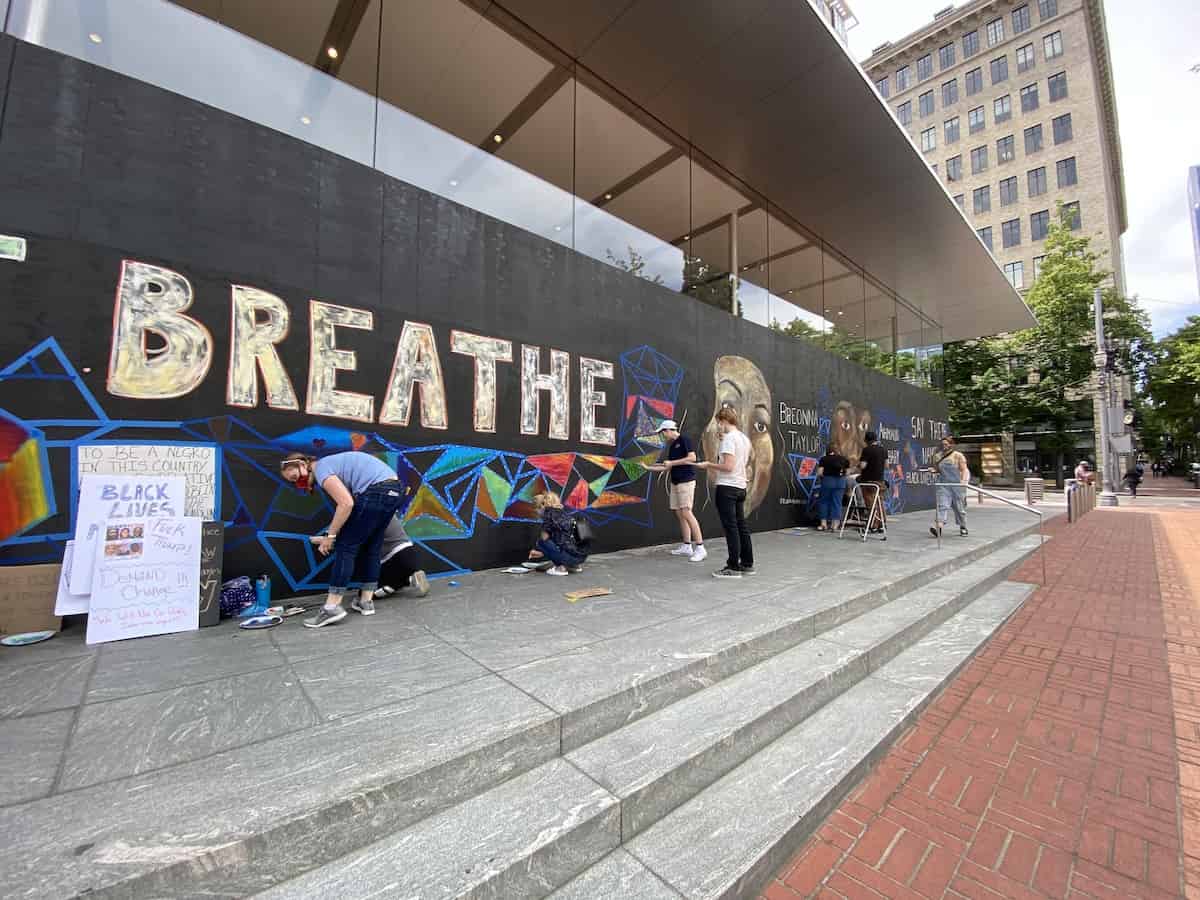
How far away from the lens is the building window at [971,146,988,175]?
3923cm

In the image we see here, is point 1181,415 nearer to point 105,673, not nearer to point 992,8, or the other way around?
point 992,8

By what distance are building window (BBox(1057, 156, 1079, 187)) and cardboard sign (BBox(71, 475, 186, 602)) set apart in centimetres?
5093

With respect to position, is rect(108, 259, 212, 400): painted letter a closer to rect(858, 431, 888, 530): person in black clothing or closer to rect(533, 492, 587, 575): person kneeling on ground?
rect(533, 492, 587, 575): person kneeling on ground

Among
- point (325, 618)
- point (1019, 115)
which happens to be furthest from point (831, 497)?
point (1019, 115)

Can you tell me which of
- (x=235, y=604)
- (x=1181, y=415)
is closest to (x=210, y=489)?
(x=235, y=604)

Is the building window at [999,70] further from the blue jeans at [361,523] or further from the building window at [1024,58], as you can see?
the blue jeans at [361,523]

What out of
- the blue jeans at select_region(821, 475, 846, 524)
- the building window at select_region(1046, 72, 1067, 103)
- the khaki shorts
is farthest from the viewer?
the building window at select_region(1046, 72, 1067, 103)

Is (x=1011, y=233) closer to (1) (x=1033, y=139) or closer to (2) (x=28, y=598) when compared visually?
(1) (x=1033, y=139)

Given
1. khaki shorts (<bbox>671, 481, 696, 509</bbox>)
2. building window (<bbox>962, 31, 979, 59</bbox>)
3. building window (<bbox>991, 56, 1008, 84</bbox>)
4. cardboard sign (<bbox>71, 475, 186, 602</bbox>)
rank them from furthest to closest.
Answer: building window (<bbox>962, 31, 979, 59</bbox>) → building window (<bbox>991, 56, 1008, 84</bbox>) → khaki shorts (<bbox>671, 481, 696, 509</bbox>) → cardboard sign (<bbox>71, 475, 186, 602</bbox>)

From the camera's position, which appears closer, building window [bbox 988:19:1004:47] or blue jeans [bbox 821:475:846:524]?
blue jeans [bbox 821:475:846:524]

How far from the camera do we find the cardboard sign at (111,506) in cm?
319

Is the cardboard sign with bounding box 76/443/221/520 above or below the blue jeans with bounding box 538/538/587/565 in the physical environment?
above

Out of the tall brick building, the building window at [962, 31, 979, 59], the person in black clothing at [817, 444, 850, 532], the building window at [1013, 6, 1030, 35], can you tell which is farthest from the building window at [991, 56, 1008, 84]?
the person in black clothing at [817, 444, 850, 532]

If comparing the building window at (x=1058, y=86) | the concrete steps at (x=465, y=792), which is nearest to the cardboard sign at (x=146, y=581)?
the concrete steps at (x=465, y=792)
